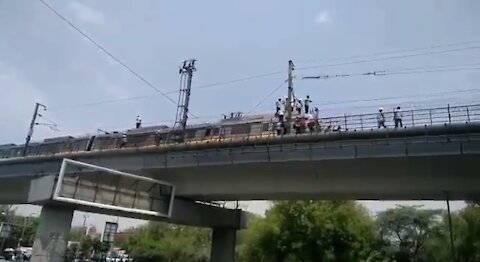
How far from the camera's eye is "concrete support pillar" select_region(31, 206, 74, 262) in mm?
22062

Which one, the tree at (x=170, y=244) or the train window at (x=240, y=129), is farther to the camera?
the tree at (x=170, y=244)

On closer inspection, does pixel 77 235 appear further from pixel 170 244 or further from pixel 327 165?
pixel 327 165

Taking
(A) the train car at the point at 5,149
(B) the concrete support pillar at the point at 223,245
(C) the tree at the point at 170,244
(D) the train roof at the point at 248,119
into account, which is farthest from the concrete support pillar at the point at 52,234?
(C) the tree at the point at 170,244

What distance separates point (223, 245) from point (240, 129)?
8601 millimetres

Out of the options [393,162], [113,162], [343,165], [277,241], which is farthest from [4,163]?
[393,162]

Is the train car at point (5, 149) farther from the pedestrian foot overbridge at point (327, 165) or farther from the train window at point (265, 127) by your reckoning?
the train window at point (265, 127)

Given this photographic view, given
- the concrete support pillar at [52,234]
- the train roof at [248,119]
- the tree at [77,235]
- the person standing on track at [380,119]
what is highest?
the train roof at [248,119]

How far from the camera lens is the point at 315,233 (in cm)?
3269

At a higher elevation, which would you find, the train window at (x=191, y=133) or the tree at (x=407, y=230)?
the train window at (x=191, y=133)

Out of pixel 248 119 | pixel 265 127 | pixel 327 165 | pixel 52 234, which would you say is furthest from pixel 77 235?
pixel 327 165

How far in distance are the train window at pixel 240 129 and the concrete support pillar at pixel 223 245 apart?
7.28 m

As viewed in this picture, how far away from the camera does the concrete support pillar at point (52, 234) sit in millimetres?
22062

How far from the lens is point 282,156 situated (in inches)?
854

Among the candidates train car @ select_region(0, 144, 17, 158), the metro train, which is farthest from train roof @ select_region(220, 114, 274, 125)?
train car @ select_region(0, 144, 17, 158)
